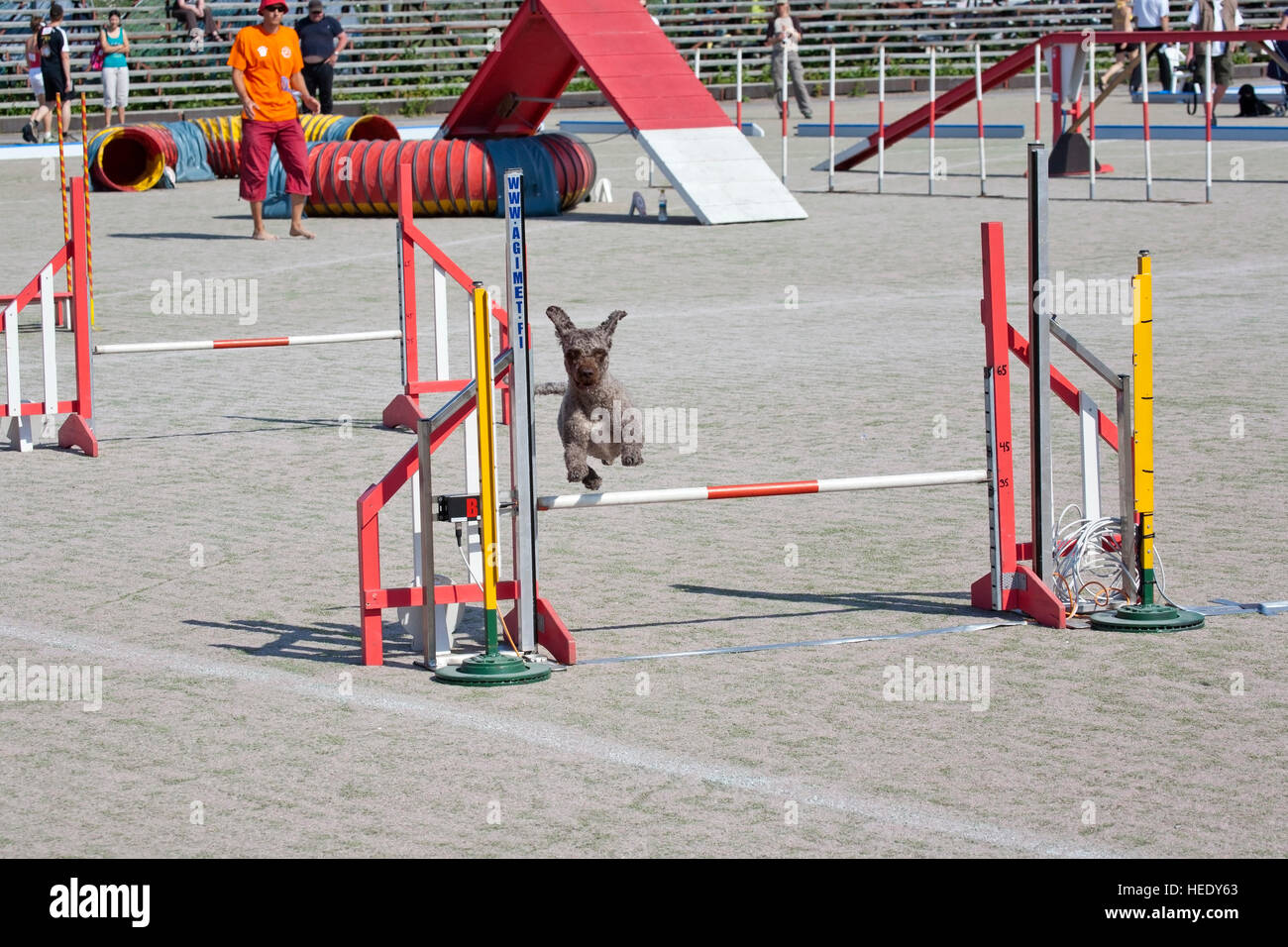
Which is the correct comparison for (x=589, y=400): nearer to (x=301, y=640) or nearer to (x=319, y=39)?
(x=301, y=640)

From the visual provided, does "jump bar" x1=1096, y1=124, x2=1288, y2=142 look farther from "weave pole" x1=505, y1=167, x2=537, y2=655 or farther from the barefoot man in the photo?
"weave pole" x1=505, y1=167, x2=537, y2=655

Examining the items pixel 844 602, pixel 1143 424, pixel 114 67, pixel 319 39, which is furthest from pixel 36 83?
pixel 1143 424

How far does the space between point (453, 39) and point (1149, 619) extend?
123ft

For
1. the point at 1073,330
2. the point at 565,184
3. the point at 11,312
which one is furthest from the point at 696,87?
the point at 11,312

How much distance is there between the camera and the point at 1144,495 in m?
6.75

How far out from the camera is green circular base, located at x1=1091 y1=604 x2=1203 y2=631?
263 inches

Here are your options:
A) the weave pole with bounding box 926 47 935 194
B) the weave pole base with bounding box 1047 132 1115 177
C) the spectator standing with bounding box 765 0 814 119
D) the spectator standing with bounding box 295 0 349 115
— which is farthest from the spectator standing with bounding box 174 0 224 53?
the weave pole base with bounding box 1047 132 1115 177

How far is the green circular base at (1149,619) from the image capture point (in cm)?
668

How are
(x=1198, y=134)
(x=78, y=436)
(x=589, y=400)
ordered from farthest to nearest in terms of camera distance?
(x=1198, y=134)
(x=78, y=436)
(x=589, y=400)

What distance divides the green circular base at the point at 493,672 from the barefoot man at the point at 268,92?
12.3m

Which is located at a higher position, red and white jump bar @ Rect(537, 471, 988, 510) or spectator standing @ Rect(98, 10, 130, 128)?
spectator standing @ Rect(98, 10, 130, 128)

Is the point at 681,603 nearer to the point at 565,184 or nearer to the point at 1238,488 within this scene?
the point at 1238,488

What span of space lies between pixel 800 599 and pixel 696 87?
14.9 metres

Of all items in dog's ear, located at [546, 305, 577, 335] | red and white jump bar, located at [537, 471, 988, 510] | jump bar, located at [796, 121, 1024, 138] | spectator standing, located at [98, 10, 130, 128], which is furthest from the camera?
spectator standing, located at [98, 10, 130, 128]
